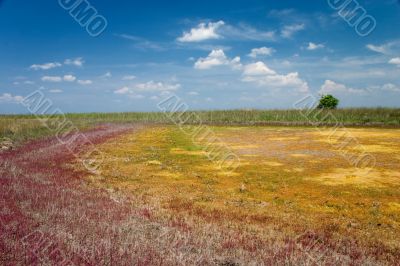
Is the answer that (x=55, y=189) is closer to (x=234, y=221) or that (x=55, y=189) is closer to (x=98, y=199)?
(x=98, y=199)

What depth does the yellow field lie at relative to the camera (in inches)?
402

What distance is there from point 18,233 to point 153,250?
251 cm

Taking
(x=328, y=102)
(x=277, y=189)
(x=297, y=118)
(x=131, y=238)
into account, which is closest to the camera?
(x=131, y=238)

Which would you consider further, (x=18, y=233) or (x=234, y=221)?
(x=234, y=221)

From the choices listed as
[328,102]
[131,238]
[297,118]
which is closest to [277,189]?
[131,238]

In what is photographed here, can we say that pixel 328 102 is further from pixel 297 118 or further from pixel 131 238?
pixel 131 238

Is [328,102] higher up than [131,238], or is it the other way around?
[328,102]

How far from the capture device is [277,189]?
15.2 m

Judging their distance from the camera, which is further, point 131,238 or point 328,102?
point 328,102

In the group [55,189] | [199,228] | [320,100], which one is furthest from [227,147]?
[320,100]

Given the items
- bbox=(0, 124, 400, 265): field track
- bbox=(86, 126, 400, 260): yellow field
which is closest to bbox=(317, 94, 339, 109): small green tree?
bbox=(86, 126, 400, 260): yellow field

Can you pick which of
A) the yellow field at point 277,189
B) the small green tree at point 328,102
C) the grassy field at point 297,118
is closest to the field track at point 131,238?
the yellow field at point 277,189

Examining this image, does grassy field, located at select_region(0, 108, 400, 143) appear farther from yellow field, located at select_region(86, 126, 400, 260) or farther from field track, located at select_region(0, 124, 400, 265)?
field track, located at select_region(0, 124, 400, 265)

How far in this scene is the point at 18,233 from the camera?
6844mm
